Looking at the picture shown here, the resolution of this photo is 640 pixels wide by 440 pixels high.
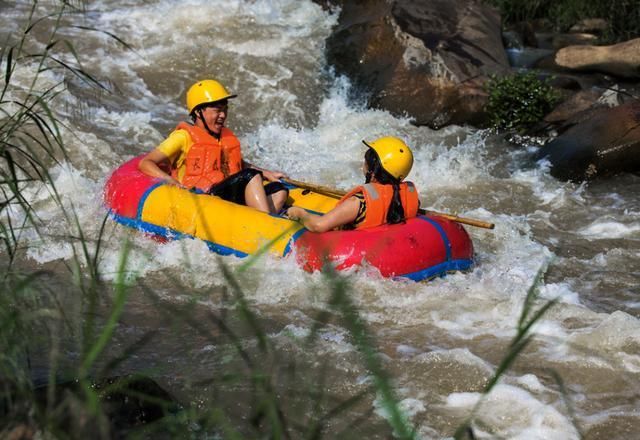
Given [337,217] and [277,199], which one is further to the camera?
[277,199]

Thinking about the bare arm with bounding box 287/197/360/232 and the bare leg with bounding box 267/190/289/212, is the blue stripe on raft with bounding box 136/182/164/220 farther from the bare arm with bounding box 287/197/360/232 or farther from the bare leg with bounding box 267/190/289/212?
the bare arm with bounding box 287/197/360/232

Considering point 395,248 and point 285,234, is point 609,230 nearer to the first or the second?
point 395,248

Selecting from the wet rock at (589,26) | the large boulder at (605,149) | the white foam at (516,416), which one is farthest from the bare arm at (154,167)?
the wet rock at (589,26)

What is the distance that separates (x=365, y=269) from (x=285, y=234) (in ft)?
1.77

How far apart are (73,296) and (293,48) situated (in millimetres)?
7670

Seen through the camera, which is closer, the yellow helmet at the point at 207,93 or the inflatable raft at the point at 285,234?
the inflatable raft at the point at 285,234

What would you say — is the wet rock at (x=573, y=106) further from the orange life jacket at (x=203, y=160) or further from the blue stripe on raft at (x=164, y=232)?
the blue stripe on raft at (x=164, y=232)

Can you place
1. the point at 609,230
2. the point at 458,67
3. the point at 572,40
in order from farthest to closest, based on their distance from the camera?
the point at 572,40 → the point at 458,67 → the point at 609,230

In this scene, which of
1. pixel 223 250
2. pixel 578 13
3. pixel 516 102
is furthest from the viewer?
pixel 578 13

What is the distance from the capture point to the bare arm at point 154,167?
6.37 meters

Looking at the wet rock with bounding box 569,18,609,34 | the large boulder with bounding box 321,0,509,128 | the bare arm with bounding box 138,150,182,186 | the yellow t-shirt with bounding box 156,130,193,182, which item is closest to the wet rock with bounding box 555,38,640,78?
the large boulder with bounding box 321,0,509,128

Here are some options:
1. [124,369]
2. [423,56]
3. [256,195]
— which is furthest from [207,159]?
[423,56]

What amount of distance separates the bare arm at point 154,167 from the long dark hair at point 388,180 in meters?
1.41

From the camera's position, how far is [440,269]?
5836 mm
